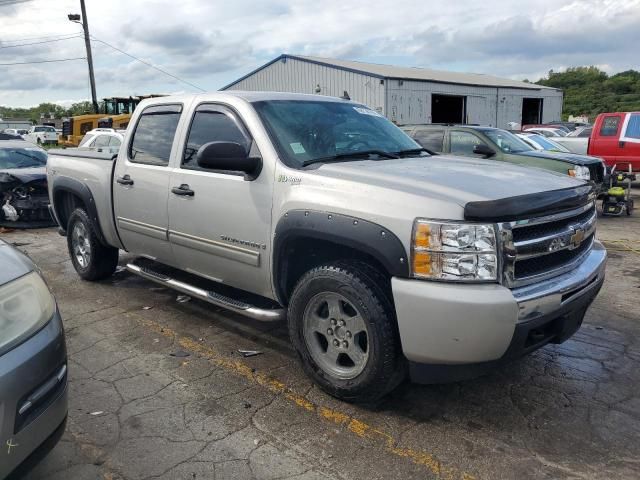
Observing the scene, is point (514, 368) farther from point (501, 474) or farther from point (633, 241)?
point (633, 241)

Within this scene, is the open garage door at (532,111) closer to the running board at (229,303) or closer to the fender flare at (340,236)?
the running board at (229,303)

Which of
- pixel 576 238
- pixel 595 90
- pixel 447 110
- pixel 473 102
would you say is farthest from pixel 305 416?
pixel 595 90

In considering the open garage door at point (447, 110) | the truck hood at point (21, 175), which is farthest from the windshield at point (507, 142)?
the open garage door at point (447, 110)

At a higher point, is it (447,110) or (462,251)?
(447,110)

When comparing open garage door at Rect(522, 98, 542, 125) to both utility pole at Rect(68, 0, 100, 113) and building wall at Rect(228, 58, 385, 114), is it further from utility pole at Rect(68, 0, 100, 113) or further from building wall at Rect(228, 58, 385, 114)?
utility pole at Rect(68, 0, 100, 113)

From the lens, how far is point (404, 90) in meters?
25.2

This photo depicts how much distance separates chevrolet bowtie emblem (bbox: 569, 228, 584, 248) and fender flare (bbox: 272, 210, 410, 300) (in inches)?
43.5

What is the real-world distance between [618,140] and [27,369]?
1376cm

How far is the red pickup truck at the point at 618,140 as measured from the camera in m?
12.7

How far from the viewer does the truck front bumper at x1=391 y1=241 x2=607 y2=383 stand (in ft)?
8.84

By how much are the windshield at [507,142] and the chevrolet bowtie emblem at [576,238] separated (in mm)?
6399

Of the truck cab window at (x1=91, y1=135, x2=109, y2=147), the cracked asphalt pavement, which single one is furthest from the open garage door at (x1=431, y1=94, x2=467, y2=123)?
the cracked asphalt pavement

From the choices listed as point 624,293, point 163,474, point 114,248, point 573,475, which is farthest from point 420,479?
point 114,248

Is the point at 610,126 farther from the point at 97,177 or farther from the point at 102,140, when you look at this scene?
the point at 102,140
